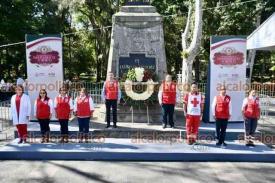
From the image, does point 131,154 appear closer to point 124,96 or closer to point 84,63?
point 124,96

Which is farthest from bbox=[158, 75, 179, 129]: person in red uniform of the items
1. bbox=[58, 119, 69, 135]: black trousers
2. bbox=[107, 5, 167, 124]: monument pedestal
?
bbox=[58, 119, 69, 135]: black trousers

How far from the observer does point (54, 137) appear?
438 inches

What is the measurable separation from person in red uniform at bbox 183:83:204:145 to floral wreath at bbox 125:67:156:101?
7.51ft

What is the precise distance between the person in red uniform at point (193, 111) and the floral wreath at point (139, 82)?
2.29 metres

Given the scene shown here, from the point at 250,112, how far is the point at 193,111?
137 cm

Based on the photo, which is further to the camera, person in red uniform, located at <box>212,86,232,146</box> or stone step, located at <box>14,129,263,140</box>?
stone step, located at <box>14,129,263,140</box>

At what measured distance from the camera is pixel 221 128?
10.0m

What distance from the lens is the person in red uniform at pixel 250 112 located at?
32.7 feet

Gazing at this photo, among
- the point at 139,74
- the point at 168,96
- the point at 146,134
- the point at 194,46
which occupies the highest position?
the point at 194,46

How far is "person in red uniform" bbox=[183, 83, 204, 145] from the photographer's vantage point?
998cm

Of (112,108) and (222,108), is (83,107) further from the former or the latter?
(222,108)

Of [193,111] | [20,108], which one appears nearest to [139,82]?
[193,111]

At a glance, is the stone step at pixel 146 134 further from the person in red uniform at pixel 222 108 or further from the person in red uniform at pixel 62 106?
the person in red uniform at pixel 222 108

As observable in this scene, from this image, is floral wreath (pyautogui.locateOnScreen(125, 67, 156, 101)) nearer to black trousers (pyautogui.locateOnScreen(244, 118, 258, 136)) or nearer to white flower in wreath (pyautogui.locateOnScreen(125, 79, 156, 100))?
white flower in wreath (pyautogui.locateOnScreen(125, 79, 156, 100))
